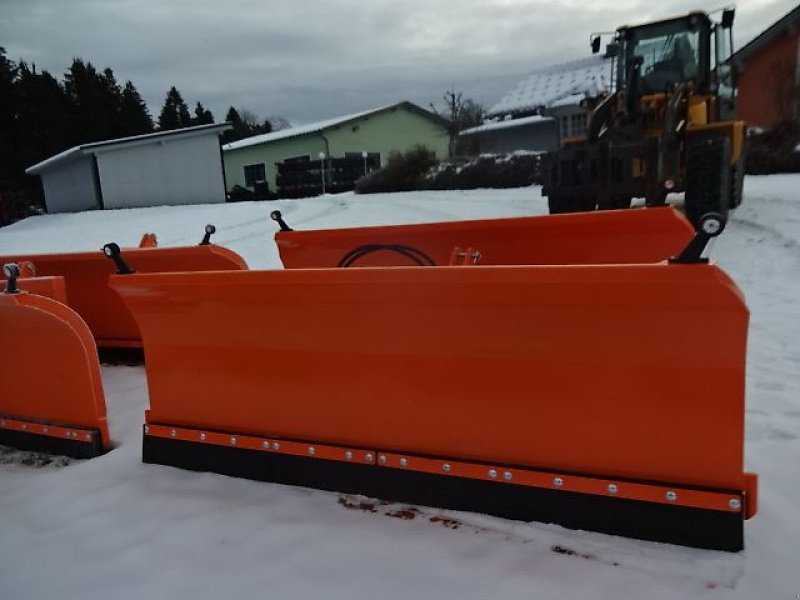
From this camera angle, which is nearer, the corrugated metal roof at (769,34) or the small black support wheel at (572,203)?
the small black support wheel at (572,203)

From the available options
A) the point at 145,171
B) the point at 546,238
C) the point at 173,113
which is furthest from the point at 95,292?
the point at 173,113

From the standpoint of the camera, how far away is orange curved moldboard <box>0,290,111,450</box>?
250 centimetres

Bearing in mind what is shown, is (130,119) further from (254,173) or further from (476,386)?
(476,386)

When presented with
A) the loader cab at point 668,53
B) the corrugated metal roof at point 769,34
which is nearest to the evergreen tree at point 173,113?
the corrugated metal roof at point 769,34

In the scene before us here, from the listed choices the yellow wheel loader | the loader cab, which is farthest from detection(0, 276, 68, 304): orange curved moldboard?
the loader cab

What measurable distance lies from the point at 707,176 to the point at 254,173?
2574 cm

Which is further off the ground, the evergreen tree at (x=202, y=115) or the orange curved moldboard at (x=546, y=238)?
the evergreen tree at (x=202, y=115)

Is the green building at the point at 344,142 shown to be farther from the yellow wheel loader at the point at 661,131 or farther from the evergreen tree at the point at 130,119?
the yellow wheel loader at the point at 661,131

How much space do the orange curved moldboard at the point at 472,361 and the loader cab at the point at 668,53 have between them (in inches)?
256

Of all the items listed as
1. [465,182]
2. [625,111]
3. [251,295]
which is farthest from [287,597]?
[465,182]

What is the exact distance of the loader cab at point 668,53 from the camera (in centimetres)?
747

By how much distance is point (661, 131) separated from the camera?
6641 millimetres

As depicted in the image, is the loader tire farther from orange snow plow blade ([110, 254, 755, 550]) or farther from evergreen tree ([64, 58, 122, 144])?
evergreen tree ([64, 58, 122, 144])

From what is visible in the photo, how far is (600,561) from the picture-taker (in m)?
1.71
